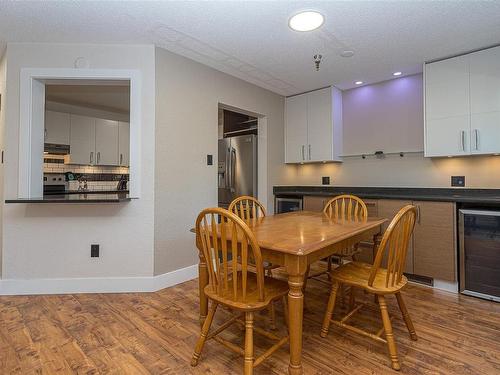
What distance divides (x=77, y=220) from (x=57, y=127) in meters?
2.63

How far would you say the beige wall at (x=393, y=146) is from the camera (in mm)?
2941

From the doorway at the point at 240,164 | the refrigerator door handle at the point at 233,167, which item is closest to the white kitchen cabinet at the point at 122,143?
the doorway at the point at 240,164

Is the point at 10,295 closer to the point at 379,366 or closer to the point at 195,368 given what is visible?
the point at 195,368

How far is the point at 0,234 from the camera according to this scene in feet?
8.42

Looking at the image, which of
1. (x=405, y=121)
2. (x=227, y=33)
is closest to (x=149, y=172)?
(x=227, y=33)

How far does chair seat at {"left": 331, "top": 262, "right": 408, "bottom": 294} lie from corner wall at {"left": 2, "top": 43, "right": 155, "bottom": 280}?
5.73ft

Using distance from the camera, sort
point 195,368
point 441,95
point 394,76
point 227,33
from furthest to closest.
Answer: point 394,76, point 441,95, point 227,33, point 195,368

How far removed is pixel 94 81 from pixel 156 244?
1.69 m

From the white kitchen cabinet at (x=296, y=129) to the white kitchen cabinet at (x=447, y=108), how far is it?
60.2 inches

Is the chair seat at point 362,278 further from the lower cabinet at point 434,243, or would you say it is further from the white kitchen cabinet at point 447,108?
the white kitchen cabinet at point 447,108

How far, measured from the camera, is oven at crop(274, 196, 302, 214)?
375 centimetres

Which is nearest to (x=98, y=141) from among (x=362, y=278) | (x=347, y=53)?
(x=347, y=53)

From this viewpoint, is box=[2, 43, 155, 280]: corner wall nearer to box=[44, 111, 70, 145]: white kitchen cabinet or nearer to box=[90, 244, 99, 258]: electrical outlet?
box=[90, 244, 99, 258]: electrical outlet

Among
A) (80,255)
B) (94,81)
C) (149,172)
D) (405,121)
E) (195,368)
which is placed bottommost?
(195,368)
